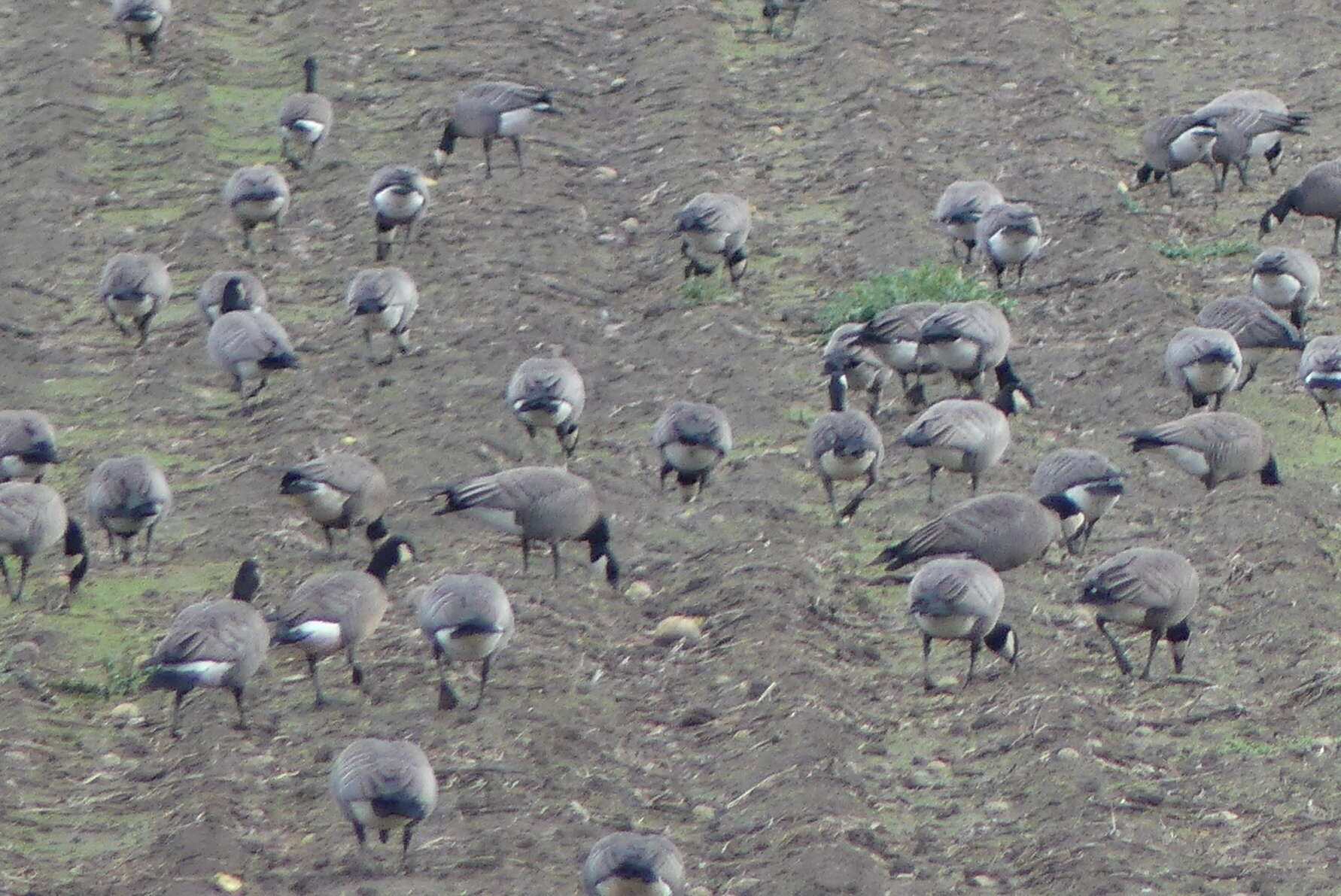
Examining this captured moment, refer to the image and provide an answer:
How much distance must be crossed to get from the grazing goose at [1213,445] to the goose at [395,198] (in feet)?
17.8

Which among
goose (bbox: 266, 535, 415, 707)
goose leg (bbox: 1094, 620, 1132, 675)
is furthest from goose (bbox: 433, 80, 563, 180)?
goose leg (bbox: 1094, 620, 1132, 675)

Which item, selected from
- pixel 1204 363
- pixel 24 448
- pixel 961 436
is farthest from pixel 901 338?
pixel 24 448

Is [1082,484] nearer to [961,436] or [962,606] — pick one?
[961,436]

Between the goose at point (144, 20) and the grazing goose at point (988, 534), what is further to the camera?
the goose at point (144, 20)

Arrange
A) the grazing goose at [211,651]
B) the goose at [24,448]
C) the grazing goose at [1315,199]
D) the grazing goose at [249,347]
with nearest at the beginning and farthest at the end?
the grazing goose at [211,651]
the goose at [24,448]
the grazing goose at [249,347]
the grazing goose at [1315,199]

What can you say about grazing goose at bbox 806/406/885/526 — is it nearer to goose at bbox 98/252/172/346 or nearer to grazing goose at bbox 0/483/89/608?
grazing goose at bbox 0/483/89/608

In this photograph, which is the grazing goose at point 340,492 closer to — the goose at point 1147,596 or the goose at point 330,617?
the goose at point 330,617

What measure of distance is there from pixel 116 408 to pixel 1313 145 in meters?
10.1

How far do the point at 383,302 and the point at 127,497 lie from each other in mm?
2771

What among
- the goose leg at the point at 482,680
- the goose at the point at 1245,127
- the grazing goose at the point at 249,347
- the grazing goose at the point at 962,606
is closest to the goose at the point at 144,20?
the grazing goose at the point at 249,347

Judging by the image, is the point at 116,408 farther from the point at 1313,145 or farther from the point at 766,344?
the point at 1313,145

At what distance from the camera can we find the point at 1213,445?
41.7 feet

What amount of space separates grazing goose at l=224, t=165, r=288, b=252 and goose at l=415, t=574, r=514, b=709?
601 cm

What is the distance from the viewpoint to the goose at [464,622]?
10.3m
